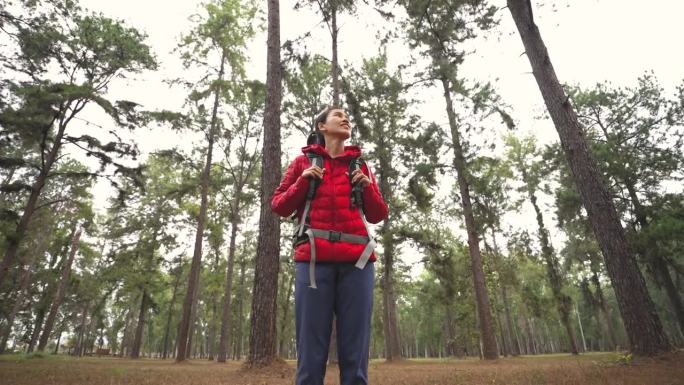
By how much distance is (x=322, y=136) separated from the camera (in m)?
2.68

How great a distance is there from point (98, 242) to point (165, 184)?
12815 millimetres

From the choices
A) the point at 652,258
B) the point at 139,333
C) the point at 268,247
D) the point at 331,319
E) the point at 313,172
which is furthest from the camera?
the point at 139,333

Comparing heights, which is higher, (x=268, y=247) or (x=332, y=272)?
(x=268, y=247)

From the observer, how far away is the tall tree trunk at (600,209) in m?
6.21

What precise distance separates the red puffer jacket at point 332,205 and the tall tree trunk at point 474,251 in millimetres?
13210

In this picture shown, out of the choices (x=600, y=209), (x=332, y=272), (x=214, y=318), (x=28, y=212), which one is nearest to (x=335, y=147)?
(x=332, y=272)

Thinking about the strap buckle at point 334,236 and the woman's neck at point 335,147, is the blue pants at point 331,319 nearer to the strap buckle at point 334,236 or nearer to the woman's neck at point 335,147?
the strap buckle at point 334,236

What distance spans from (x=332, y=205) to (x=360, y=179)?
0.26 metres

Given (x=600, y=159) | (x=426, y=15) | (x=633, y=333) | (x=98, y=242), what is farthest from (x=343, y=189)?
(x=98, y=242)

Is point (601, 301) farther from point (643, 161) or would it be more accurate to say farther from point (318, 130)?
point (318, 130)

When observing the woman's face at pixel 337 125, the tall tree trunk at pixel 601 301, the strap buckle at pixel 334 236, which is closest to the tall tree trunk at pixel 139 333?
the woman's face at pixel 337 125

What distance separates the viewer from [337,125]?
2490 mm

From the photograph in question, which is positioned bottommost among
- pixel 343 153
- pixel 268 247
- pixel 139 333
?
pixel 139 333

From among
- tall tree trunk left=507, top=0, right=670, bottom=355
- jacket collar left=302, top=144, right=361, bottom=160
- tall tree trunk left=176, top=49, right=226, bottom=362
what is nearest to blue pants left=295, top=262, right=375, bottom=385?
jacket collar left=302, top=144, right=361, bottom=160
